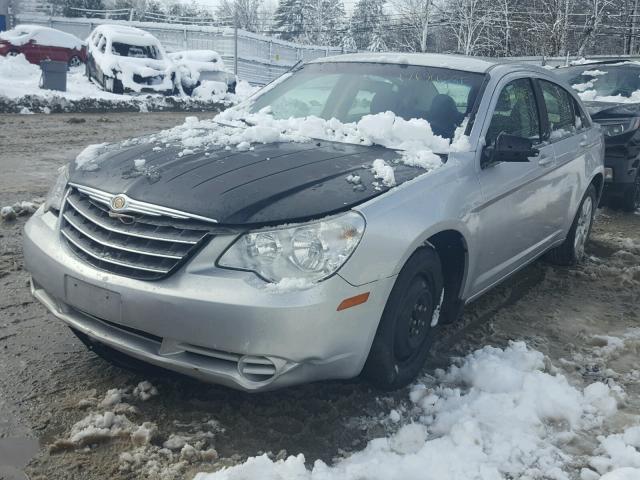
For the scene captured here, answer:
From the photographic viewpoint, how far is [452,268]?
3.53 meters

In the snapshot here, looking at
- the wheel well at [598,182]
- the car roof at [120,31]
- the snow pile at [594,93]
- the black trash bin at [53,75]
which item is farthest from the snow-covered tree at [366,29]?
the wheel well at [598,182]

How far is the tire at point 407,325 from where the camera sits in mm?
2930

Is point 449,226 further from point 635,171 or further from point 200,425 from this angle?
point 635,171

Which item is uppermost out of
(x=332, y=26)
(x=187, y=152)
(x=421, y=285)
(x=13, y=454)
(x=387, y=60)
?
(x=332, y=26)

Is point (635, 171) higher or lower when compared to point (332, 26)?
lower

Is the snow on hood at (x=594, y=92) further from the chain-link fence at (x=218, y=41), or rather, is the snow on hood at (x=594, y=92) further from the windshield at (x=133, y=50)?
the chain-link fence at (x=218, y=41)

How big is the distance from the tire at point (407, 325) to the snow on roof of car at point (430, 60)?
149 centimetres

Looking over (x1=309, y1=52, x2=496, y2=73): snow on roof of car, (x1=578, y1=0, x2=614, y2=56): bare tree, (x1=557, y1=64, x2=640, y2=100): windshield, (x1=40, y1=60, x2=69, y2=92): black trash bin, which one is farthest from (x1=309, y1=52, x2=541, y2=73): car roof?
(x1=578, y1=0, x2=614, y2=56): bare tree

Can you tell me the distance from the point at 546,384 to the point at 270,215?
5.44ft

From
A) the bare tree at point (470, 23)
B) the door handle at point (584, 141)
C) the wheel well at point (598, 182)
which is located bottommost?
the wheel well at point (598, 182)

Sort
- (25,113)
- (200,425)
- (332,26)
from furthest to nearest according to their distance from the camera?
(332,26)
(25,113)
(200,425)

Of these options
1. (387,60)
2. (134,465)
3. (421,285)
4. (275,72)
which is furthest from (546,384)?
(275,72)

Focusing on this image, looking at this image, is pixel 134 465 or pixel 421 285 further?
pixel 421 285

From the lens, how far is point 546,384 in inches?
127
